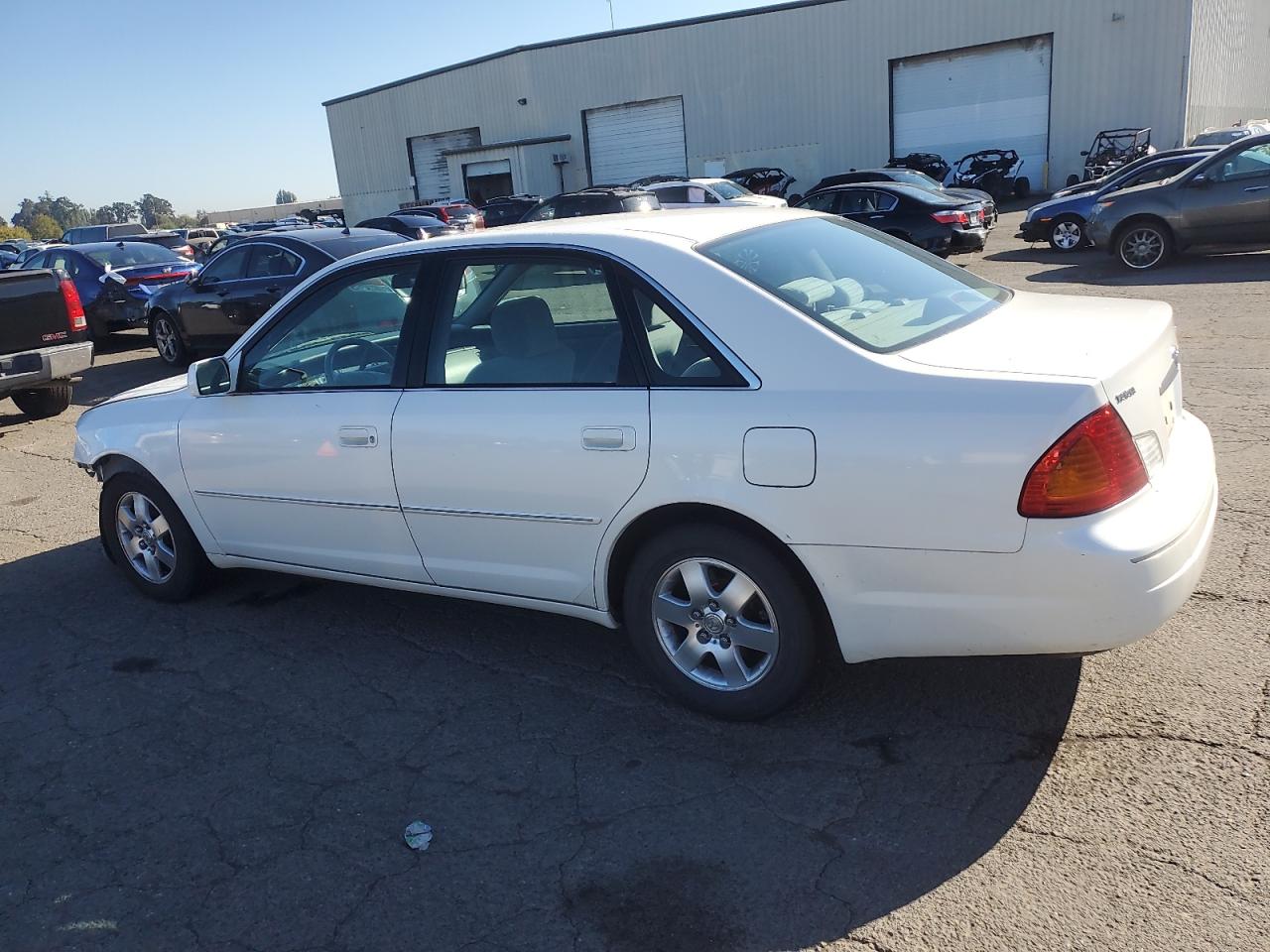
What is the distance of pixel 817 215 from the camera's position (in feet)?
14.1

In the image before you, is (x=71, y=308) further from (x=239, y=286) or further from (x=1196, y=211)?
(x=1196, y=211)

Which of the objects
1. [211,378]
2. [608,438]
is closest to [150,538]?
[211,378]

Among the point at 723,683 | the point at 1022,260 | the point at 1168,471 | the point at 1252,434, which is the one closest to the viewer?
the point at 1168,471

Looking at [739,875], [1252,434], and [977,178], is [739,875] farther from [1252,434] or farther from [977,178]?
[977,178]

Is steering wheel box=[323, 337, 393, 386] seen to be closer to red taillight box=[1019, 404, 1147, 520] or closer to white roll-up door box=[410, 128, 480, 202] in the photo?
red taillight box=[1019, 404, 1147, 520]

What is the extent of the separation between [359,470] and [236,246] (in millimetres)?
9201

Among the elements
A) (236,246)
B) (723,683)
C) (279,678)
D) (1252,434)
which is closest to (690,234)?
(723,683)

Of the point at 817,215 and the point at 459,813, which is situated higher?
the point at 817,215

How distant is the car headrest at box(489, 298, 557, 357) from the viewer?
383cm

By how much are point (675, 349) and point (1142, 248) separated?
12563 mm

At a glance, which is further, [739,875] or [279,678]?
[279,678]

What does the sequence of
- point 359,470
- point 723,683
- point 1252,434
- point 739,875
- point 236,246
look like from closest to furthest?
point 739,875 < point 723,683 < point 359,470 < point 1252,434 < point 236,246

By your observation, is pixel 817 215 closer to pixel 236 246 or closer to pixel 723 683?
pixel 723 683

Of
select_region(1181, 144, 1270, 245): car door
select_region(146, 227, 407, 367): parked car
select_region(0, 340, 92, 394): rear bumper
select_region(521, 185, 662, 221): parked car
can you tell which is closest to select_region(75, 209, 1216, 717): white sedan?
select_region(0, 340, 92, 394): rear bumper
